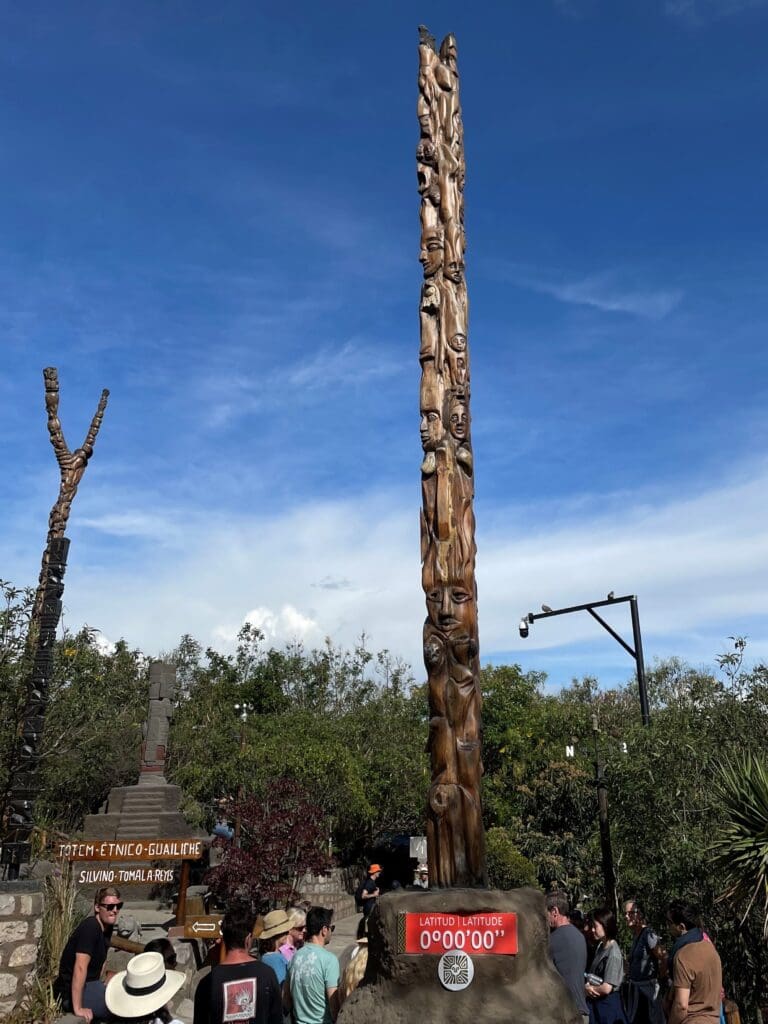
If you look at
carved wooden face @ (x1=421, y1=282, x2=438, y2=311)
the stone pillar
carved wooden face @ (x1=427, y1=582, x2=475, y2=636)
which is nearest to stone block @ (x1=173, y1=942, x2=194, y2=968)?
carved wooden face @ (x1=427, y1=582, x2=475, y2=636)

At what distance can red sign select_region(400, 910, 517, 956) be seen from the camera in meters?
4.81

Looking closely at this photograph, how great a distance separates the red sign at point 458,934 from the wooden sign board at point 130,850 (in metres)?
6.59

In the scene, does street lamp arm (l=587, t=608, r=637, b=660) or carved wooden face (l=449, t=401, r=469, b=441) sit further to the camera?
street lamp arm (l=587, t=608, r=637, b=660)

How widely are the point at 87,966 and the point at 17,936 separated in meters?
1.57

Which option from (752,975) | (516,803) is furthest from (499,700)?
(752,975)

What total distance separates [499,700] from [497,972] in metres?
22.9

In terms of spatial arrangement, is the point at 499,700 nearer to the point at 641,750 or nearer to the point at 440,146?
the point at 641,750

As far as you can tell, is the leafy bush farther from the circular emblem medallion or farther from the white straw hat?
the white straw hat

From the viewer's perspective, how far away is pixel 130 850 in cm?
1030

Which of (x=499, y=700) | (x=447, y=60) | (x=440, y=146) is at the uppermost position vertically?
(x=447, y=60)

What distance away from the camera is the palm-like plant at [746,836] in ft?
24.6

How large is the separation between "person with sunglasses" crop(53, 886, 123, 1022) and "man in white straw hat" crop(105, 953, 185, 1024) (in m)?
1.82

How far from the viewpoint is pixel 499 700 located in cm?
2716

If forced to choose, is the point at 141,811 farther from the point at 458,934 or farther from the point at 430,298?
the point at 430,298
